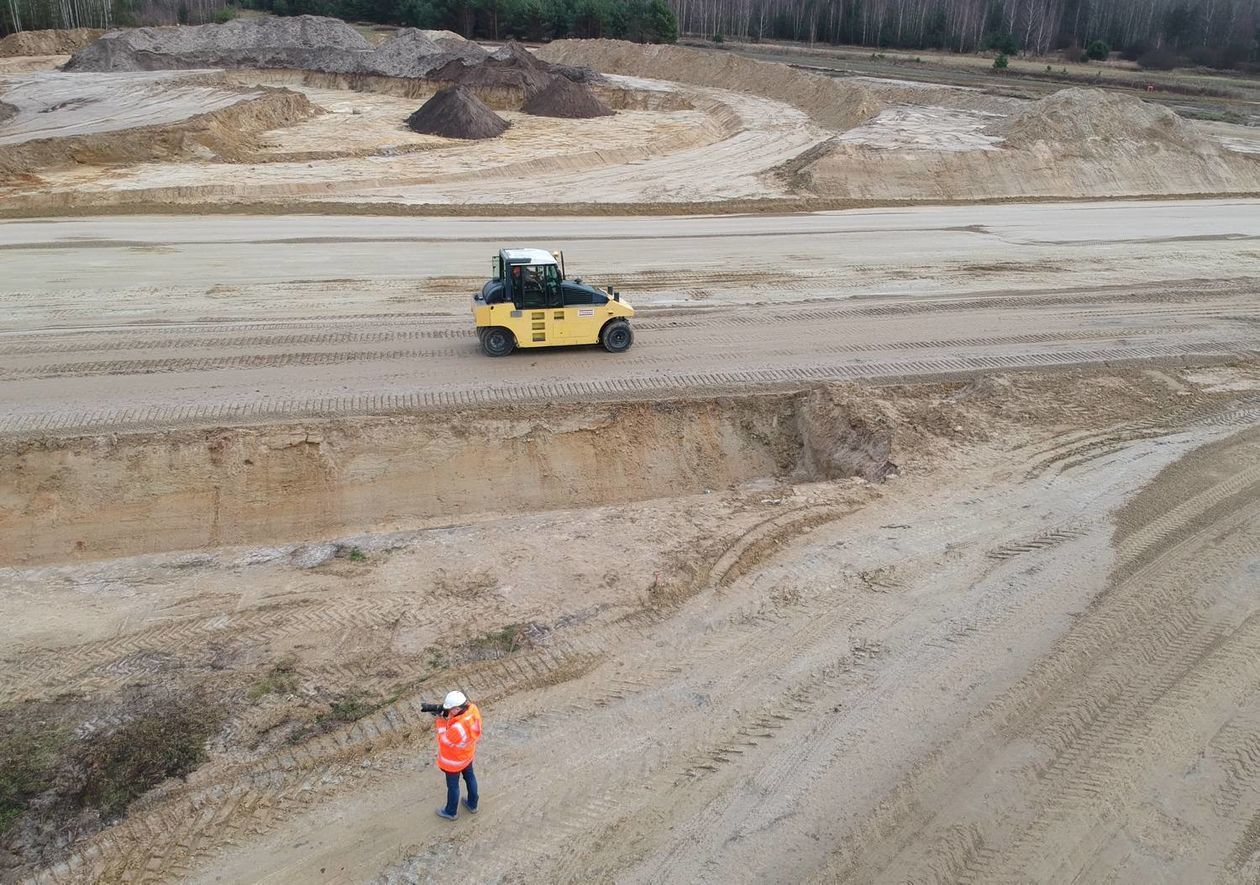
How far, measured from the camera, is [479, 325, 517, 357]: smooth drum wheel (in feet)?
49.9

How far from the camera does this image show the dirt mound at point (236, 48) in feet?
172

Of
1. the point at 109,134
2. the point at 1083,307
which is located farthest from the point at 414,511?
the point at 109,134

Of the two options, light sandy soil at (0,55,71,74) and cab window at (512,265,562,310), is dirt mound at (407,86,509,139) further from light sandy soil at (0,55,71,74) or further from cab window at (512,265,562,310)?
light sandy soil at (0,55,71,74)

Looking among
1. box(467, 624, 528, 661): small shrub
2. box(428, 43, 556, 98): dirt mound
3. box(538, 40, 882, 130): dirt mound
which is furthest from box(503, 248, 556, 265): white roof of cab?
box(428, 43, 556, 98): dirt mound

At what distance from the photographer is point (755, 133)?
43.9m

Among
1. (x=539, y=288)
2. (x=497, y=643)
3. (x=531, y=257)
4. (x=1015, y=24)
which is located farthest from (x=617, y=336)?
(x=1015, y=24)

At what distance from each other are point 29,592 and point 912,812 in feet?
29.2

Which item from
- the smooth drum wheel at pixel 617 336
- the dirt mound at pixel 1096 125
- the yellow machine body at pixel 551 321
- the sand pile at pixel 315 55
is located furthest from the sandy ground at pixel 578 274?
the sand pile at pixel 315 55

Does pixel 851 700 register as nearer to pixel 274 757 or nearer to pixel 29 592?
pixel 274 757

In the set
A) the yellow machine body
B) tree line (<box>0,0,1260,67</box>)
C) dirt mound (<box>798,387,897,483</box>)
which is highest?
tree line (<box>0,0,1260,67</box>)

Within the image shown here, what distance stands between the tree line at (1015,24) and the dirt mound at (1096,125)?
172 ft

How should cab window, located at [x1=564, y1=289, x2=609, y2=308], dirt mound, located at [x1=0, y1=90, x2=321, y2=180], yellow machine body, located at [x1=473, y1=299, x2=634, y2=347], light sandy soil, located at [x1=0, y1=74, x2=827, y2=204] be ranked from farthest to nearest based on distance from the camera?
1. dirt mound, located at [x1=0, y1=90, x2=321, y2=180]
2. light sandy soil, located at [x1=0, y1=74, x2=827, y2=204]
3. cab window, located at [x1=564, y1=289, x2=609, y2=308]
4. yellow machine body, located at [x1=473, y1=299, x2=634, y2=347]

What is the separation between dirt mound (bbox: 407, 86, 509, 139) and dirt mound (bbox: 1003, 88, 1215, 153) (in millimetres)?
22094

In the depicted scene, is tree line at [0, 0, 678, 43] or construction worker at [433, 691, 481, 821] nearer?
construction worker at [433, 691, 481, 821]
